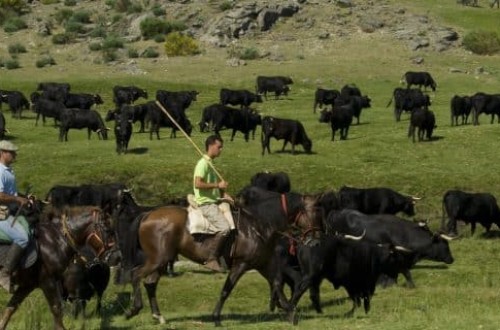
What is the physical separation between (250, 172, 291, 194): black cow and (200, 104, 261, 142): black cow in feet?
37.1

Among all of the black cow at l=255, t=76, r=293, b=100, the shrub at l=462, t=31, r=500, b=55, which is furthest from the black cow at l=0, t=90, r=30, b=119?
the shrub at l=462, t=31, r=500, b=55

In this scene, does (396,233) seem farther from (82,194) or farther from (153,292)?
(82,194)

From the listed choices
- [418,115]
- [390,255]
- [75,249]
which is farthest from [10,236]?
[418,115]

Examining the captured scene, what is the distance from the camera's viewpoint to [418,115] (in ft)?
125

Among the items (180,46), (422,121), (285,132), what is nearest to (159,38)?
(180,46)

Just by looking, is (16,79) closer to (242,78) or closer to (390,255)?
(242,78)

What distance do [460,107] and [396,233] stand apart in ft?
74.8

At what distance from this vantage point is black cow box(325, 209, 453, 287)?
22.5 meters

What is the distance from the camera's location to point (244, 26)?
81.2 metres

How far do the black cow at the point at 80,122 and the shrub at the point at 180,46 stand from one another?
31024 millimetres

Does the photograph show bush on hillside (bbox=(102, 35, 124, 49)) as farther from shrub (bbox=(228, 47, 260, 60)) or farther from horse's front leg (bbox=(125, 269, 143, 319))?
horse's front leg (bbox=(125, 269, 143, 319))

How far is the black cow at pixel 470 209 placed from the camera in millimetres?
27031

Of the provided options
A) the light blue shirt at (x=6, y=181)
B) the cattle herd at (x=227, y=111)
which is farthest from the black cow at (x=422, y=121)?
the light blue shirt at (x=6, y=181)

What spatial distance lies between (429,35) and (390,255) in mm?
59743
